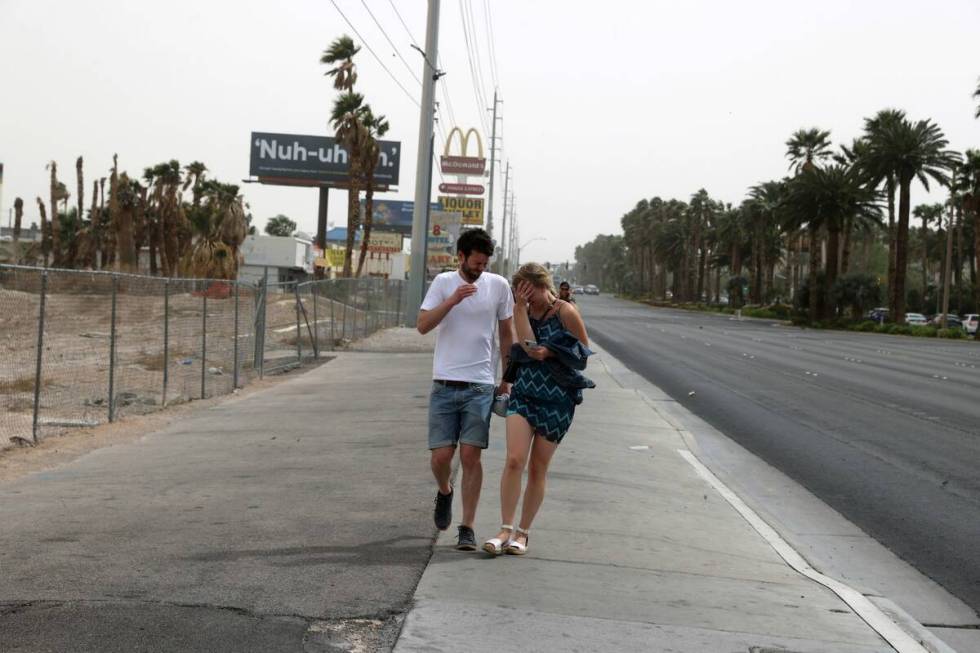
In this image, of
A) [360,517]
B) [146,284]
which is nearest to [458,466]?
[360,517]

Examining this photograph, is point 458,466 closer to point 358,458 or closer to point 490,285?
point 358,458

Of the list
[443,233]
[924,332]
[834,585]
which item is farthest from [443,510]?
[924,332]

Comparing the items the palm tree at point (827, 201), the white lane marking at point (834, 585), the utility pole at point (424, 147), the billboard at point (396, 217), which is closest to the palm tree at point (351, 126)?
the utility pole at point (424, 147)

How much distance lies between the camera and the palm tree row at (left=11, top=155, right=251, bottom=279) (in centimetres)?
6700

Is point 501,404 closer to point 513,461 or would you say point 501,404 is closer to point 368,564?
point 513,461

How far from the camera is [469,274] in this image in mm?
6820

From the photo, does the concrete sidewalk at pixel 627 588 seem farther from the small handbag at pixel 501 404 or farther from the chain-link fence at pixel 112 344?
the chain-link fence at pixel 112 344

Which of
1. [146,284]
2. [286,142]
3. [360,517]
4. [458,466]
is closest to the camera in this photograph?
[360,517]

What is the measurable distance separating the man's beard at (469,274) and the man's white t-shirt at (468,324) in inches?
1.0

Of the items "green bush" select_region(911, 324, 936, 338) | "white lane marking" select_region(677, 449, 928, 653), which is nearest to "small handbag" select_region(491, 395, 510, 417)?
"white lane marking" select_region(677, 449, 928, 653)

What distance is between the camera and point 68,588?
18.2ft

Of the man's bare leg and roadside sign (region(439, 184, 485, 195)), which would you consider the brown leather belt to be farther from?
roadside sign (region(439, 184, 485, 195))

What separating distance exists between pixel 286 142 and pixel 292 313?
66220 millimetres

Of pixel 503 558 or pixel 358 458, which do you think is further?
pixel 358 458
